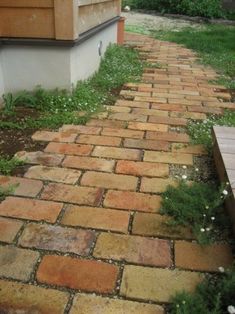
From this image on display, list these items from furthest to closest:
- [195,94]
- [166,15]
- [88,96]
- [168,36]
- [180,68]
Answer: [166,15] < [168,36] < [180,68] < [195,94] < [88,96]

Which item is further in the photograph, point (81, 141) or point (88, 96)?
point (88, 96)

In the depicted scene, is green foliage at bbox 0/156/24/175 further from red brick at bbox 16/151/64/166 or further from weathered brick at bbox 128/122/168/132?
weathered brick at bbox 128/122/168/132

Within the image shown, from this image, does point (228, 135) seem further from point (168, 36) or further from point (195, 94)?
point (168, 36)

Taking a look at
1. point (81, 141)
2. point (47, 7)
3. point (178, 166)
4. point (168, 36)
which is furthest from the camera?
point (168, 36)

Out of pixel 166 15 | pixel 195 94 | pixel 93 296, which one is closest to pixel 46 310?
pixel 93 296

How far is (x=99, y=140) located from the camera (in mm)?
2883

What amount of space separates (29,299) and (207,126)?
220cm

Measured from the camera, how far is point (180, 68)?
205 inches

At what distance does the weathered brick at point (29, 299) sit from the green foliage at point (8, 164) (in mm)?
944

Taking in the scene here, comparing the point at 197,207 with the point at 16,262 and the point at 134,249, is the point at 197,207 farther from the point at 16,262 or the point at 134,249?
the point at 16,262

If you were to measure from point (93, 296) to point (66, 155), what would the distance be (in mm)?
1279

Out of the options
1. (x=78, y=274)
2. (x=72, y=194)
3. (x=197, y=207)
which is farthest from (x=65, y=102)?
(x=78, y=274)

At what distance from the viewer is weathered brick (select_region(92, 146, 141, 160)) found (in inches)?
104

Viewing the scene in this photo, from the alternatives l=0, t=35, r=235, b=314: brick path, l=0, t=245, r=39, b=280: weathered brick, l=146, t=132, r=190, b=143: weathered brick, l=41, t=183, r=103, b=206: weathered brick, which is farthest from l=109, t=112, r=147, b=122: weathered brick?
l=0, t=245, r=39, b=280: weathered brick
